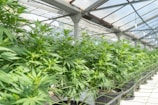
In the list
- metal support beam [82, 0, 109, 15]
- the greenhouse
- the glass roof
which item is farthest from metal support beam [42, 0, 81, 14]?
the greenhouse

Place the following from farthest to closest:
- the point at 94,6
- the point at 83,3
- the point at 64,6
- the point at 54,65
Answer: the point at 94,6 → the point at 83,3 → the point at 64,6 → the point at 54,65

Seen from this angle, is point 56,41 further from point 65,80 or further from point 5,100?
point 5,100

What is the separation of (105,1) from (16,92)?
6.39m

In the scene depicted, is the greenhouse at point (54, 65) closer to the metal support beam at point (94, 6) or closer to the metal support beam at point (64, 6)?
the metal support beam at point (64, 6)

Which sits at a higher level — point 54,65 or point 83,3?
point 83,3

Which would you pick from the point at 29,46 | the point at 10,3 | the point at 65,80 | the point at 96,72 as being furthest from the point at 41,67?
the point at 96,72

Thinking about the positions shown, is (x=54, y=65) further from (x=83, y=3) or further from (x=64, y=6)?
(x=83, y=3)

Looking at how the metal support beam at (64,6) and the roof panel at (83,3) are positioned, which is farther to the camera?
the roof panel at (83,3)

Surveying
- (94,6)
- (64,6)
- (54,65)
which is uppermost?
(94,6)

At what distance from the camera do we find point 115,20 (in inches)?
393

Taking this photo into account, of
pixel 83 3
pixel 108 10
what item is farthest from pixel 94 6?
pixel 108 10

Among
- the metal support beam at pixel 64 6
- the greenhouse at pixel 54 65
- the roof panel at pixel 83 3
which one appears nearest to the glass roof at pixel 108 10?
the roof panel at pixel 83 3

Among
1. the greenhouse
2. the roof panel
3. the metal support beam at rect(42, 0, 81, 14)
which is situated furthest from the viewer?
the roof panel

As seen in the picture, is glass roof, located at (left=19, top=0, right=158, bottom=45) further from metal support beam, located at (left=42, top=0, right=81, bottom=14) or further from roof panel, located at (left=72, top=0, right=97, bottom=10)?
metal support beam, located at (left=42, top=0, right=81, bottom=14)
